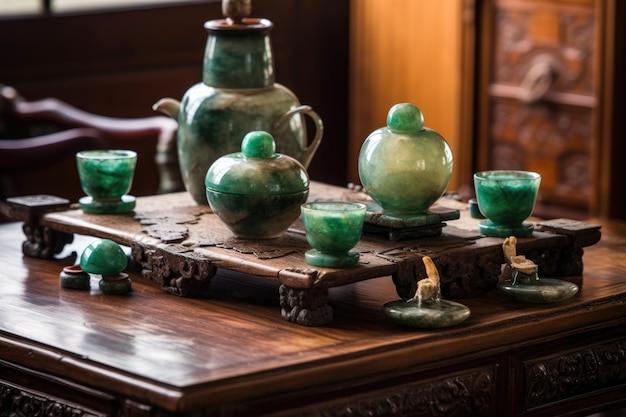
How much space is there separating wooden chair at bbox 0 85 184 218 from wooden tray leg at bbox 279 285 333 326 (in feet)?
4.77

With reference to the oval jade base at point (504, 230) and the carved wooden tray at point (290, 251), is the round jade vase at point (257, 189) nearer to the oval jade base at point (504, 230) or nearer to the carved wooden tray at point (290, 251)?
the carved wooden tray at point (290, 251)

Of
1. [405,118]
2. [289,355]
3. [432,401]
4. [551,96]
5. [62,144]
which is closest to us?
[289,355]

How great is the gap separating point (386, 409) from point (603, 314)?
0.46m

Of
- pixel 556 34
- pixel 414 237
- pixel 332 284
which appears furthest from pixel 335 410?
pixel 556 34

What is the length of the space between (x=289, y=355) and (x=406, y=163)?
0.51m

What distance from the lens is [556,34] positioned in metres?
4.70

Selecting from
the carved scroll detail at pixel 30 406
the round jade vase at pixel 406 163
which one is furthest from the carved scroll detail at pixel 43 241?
the round jade vase at pixel 406 163

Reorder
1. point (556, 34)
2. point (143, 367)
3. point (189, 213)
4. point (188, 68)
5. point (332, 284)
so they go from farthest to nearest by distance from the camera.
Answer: point (188, 68) → point (556, 34) → point (189, 213) → point (332, 284) → point (143, 367)

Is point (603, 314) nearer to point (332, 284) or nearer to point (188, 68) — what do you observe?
point (332, 284)

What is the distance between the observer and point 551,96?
4738 mm

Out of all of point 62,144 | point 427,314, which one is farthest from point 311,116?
point 62,144

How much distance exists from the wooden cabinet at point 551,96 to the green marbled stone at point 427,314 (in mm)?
2700

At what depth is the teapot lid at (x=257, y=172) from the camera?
2.18 m

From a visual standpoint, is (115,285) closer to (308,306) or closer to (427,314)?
(308,306)
